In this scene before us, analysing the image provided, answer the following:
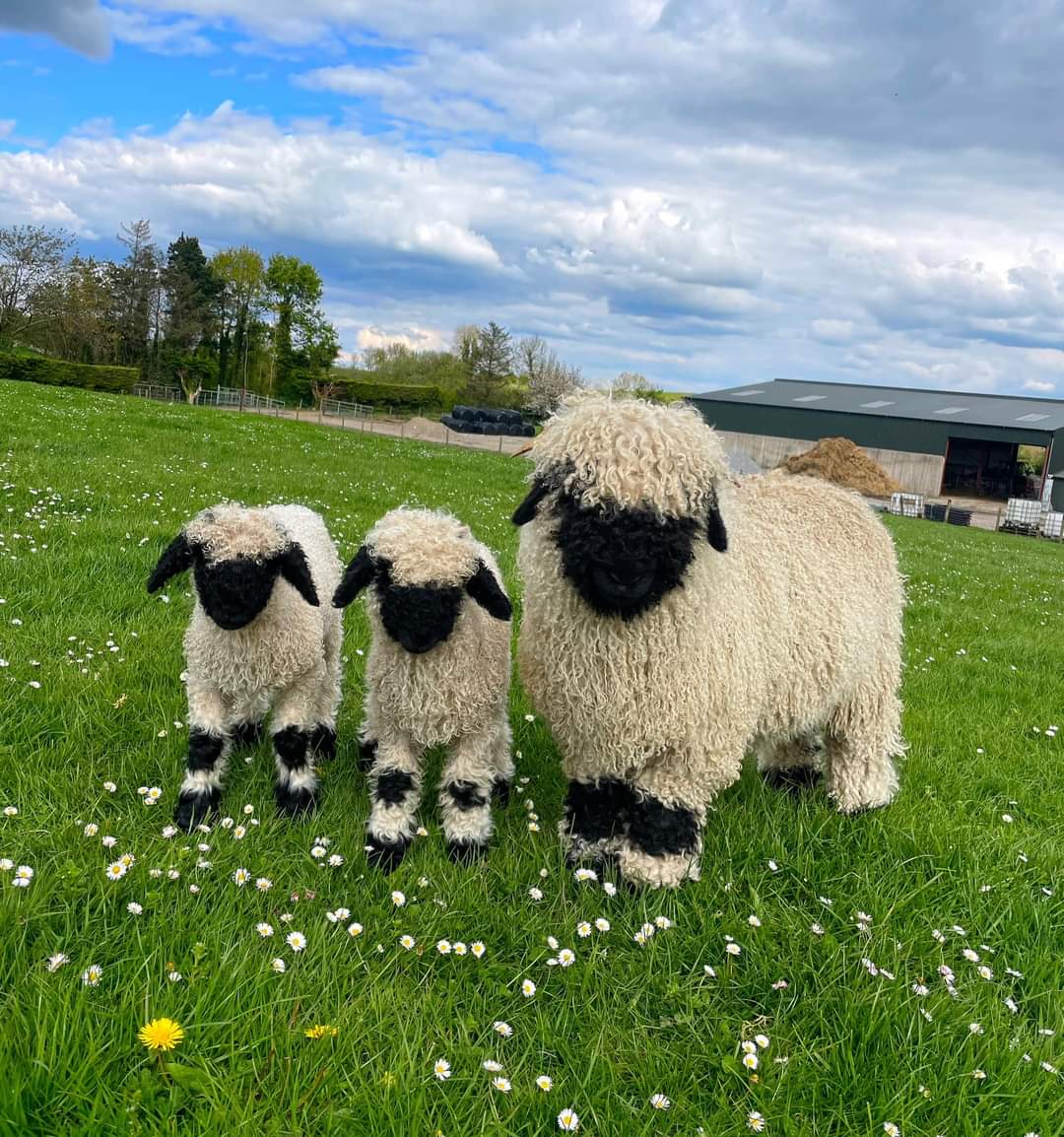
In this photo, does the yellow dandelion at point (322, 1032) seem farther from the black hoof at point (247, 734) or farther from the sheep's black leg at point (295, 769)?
the black hoof at point (247, 734)

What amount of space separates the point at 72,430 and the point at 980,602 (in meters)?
16.5

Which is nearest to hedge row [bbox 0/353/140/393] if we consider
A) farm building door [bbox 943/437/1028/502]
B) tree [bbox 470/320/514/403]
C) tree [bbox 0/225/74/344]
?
tree [bbox 0/225/74/344]

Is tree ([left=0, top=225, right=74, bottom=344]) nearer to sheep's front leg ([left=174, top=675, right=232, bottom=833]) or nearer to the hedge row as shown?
the hedge row

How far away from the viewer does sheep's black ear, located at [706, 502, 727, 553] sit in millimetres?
3758

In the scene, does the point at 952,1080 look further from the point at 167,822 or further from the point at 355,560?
the point at 167,822

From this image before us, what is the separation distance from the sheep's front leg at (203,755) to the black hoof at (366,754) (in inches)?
29.7

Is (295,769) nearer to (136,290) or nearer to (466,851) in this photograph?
(466,851)

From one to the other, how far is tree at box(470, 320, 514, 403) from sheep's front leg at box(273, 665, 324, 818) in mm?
74813

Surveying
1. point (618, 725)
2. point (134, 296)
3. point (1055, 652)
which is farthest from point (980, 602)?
point (134, 296)

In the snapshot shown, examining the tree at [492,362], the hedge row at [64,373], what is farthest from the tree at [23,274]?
the tree at [492,362]

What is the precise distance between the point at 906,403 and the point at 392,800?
63331 millimetres

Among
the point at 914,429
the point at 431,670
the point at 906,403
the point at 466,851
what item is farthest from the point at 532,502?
the point at 906,403

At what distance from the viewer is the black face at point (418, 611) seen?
3.90m

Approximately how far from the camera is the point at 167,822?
411cm
